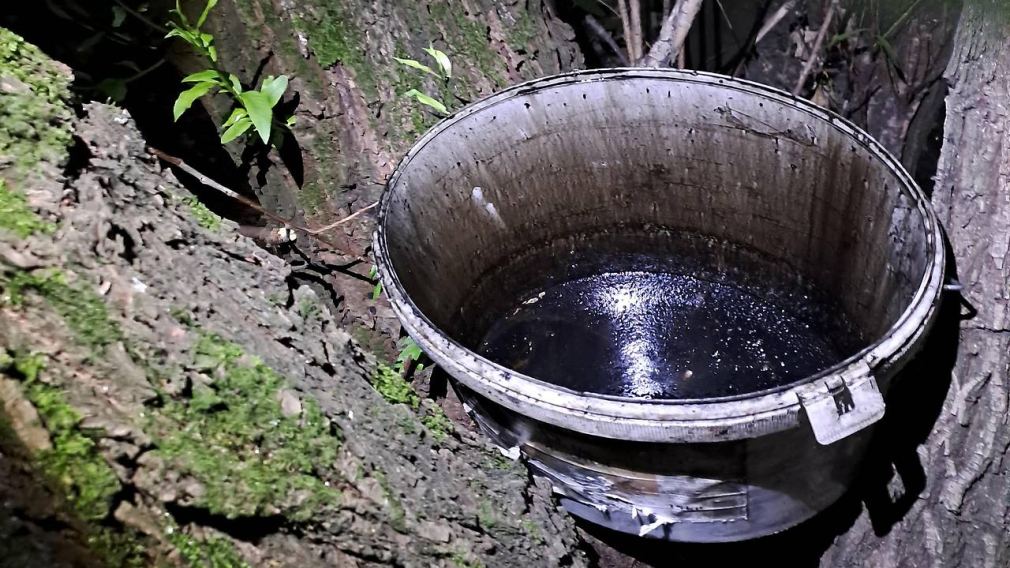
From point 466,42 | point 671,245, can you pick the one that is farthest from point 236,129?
point 671,245

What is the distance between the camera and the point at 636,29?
1.80 meters

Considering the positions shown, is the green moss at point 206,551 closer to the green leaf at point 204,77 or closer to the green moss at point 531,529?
the green moss at point 531,529

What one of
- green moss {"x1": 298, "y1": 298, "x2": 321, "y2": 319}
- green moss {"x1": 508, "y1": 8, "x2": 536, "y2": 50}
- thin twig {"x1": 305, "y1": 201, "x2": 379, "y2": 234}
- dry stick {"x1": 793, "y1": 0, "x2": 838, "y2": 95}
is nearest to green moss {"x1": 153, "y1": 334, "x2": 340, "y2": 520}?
green moss {"x1": 298, "y1": 298, "x2": 321, "y2": 319}

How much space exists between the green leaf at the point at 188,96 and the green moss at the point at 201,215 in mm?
388

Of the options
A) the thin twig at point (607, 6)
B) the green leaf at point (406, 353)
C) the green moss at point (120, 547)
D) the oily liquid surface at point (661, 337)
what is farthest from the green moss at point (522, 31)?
the green moss at point (120, 547)

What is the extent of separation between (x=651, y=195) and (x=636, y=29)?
1.60 ft

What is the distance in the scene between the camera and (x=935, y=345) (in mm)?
1089

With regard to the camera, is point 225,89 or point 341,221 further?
point 341,221

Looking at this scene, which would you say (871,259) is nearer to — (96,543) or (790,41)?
(790,41)

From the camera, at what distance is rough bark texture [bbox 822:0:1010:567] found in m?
1.00

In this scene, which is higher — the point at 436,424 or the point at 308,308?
the point at 308,308

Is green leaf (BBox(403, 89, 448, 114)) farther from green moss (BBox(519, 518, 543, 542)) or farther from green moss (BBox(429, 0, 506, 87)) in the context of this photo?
green moss (BBox(519, 518, 543, 542))

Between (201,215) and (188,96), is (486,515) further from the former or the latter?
(188,96)

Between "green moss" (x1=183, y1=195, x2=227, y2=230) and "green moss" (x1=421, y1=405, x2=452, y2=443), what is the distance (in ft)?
1.18
